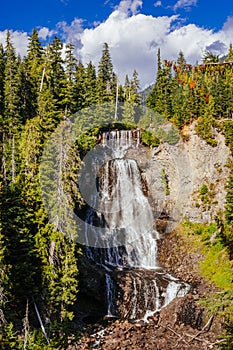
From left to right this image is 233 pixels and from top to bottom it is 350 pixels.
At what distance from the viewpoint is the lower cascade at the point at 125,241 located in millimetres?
29859

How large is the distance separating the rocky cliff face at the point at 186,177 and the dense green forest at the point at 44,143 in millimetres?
1562

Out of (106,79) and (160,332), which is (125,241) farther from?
(106,79)

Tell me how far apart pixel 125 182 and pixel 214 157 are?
40.0ft

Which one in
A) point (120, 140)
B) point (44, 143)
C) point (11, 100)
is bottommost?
point (44, 143)

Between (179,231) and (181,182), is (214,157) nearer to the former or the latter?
(181,182)

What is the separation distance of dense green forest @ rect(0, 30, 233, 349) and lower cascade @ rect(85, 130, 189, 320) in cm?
384

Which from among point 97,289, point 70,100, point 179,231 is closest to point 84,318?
point 97,289

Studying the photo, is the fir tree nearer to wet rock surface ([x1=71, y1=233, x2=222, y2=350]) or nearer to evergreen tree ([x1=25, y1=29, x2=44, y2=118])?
evergreen tree ([x1=25, y1=29, x2=44, y2=118])

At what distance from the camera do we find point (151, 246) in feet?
129

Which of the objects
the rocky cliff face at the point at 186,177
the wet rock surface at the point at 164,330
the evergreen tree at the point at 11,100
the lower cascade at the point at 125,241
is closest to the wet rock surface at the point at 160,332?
the wet rock surface at the point at 164,330

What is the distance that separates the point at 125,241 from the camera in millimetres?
39188

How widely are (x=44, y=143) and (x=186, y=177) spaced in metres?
23.2

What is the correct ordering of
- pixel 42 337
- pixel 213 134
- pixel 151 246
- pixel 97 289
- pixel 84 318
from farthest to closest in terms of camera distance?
pixel 213 134 → pixel 151 246 → pixel 97 289 → pixel 84 318 → pixel 42 337

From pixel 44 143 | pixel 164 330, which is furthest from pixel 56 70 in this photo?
pixel 164 330
